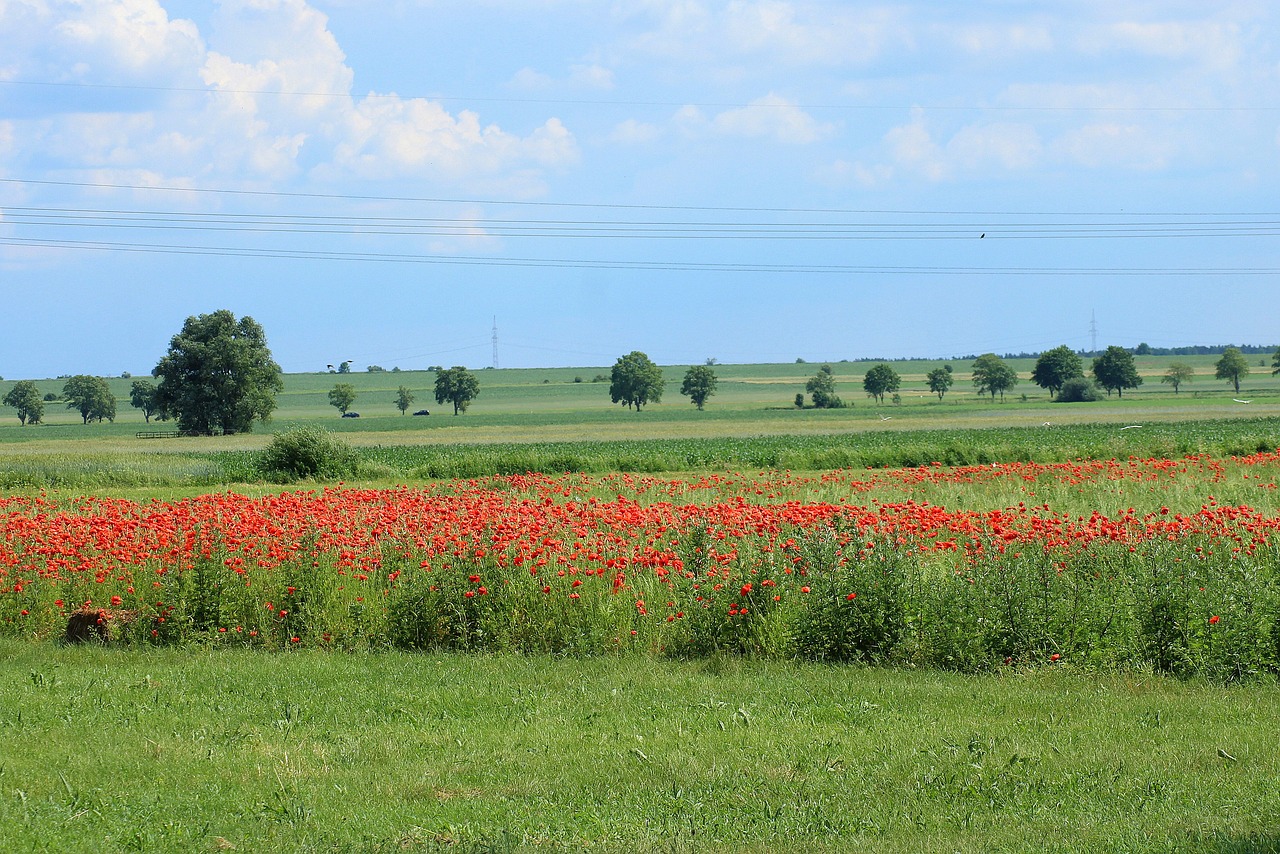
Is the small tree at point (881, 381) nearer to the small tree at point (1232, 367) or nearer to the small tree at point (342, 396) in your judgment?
the small tree at point (1232, 367)

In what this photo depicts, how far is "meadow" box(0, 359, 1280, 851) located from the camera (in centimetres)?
588

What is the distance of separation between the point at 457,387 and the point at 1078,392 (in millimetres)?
82825

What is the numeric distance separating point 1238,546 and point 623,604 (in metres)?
5.80

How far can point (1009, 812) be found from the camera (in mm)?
5867

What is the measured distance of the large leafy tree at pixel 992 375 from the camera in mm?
171500

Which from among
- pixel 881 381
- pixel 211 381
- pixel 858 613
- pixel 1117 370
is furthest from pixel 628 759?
pixel 1117 370

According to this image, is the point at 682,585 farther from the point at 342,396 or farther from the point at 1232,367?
the point at 1232,367

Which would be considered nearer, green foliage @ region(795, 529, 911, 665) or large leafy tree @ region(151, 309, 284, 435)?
green foliage @ region(795, 529, 911, 665)

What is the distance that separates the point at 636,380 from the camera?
160 meters

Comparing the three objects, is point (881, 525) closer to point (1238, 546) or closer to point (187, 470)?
point (1238, 546)

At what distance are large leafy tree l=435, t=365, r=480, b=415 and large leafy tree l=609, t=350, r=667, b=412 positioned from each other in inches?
804

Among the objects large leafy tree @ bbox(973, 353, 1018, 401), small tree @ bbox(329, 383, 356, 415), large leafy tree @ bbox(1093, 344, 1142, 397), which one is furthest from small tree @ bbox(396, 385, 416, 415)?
large leafy tree @ bbox(1093, 344, 1142, 397)

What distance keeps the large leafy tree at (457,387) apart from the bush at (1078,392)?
260 feet

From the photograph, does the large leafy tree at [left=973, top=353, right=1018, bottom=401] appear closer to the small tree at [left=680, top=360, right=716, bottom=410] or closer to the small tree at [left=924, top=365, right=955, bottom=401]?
the small tree at [left=924, top=365, right=955, bottom=401]
